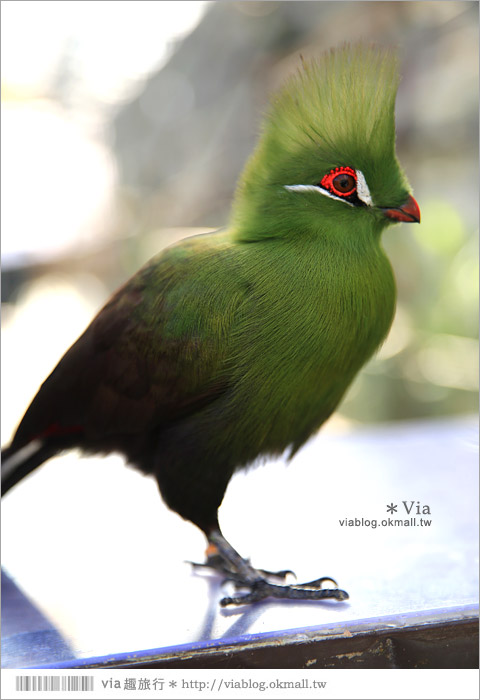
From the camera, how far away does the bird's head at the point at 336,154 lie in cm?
114

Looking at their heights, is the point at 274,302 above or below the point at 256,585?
above

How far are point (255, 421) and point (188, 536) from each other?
0.63 m

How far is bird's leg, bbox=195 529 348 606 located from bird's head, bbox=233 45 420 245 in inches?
25.9

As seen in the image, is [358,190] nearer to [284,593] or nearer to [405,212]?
[405,212]

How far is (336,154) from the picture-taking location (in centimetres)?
114

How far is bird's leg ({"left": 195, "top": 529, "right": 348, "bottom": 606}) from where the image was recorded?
4.25ft

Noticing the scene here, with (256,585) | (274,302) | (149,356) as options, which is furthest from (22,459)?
(274,302)

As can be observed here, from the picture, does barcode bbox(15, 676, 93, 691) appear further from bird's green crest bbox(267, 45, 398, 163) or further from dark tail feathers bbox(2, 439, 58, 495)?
bird's green crest bbox(267, 45, 398, 163)

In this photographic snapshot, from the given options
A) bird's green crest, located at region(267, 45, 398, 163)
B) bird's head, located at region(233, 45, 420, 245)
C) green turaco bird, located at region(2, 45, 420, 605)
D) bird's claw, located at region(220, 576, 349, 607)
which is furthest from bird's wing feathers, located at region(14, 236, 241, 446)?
bird's claw, located at region(220, 576, 349, 607)

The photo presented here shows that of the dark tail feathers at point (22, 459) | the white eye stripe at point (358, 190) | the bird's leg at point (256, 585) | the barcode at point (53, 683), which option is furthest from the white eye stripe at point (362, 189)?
the barcode at point (53, 683)

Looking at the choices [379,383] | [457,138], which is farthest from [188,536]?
[457,138]

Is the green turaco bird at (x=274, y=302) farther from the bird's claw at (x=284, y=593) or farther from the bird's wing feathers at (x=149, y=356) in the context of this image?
the bird's claw at (x=284, y=593)

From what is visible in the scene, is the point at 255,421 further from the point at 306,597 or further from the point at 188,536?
the point at 188,536

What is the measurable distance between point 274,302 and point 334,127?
1.08 ft
